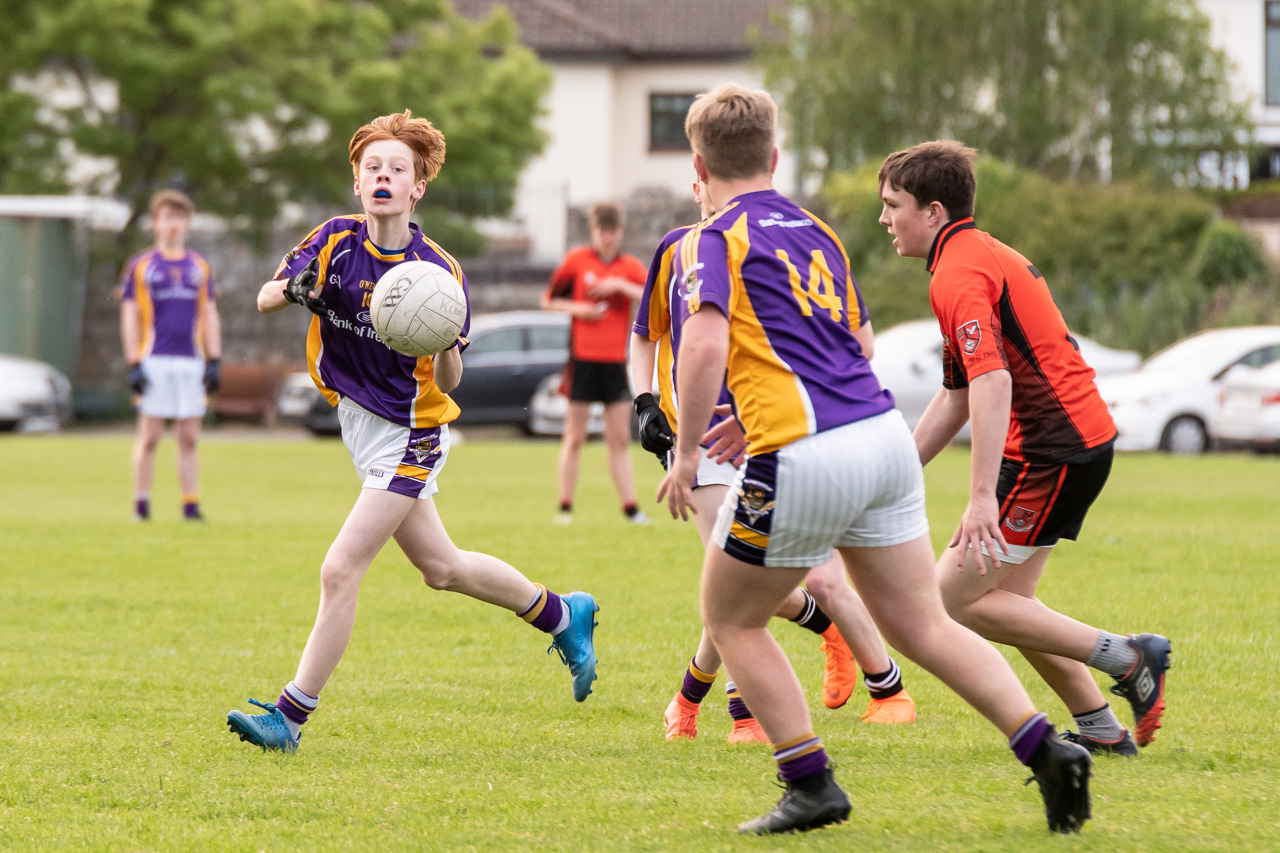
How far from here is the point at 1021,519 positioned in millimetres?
4719

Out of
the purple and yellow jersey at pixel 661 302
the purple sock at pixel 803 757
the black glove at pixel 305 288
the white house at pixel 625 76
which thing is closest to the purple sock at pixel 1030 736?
the purple sock at pixel 803 757

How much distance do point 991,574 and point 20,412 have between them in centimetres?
2176

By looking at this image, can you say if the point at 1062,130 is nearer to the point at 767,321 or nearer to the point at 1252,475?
the point at 1252,475

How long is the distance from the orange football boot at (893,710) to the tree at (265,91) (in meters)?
22.4

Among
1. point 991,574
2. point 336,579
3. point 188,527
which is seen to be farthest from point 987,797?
point 188,527

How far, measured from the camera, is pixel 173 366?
1152 cm

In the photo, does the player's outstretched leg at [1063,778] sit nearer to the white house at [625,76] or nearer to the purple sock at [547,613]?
the purple sock at [547,613]

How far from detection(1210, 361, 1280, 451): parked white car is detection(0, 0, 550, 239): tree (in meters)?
14.1

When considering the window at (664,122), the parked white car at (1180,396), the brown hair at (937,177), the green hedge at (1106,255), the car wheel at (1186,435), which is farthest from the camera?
the window at (664,122)

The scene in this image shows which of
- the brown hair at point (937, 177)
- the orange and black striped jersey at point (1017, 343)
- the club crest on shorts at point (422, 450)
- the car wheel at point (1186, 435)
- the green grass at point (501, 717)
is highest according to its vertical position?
the brown hair at point (937, 177)

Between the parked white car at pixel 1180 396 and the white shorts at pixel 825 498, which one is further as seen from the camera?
the parked white car at pixel 1180 396

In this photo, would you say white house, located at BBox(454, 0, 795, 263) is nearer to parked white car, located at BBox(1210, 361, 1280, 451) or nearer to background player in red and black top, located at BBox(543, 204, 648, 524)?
parked white car, located at BBox(1210, 361, 1280, 451)

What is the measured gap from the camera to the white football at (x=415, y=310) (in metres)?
4.91

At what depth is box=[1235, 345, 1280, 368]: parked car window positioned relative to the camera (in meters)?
20.2
